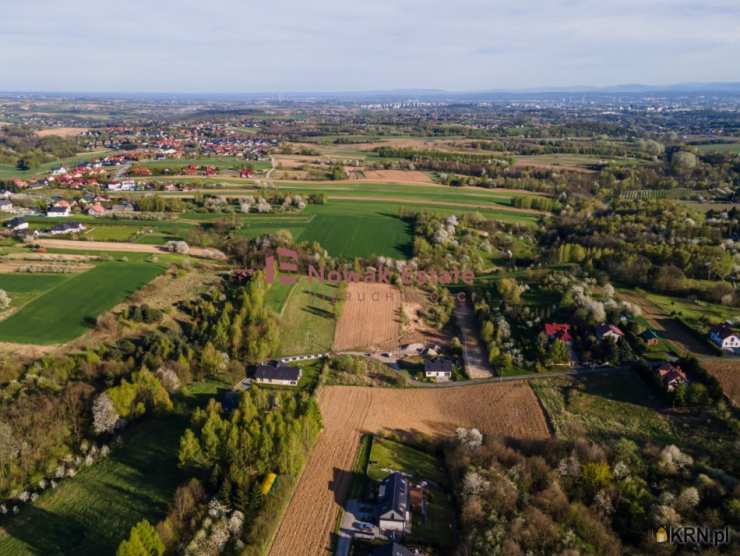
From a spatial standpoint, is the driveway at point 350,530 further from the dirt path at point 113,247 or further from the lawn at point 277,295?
the dirt path at point 113,247

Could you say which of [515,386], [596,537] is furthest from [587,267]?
[596,537]

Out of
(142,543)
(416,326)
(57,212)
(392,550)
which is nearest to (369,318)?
(416,326)

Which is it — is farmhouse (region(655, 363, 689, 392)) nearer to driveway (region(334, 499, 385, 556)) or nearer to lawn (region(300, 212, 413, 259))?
driveway (region(334, 499, 385, 556))

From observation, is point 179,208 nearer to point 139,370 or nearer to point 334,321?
point 334,321

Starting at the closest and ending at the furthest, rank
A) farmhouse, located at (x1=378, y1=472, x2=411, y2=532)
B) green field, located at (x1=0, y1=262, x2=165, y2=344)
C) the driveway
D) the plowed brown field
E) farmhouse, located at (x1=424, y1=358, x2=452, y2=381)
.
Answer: the driveway < farmhouse, located at (x1=378, y1=472, x2=411, y2=532) < the plowed brown field < farmhouse, located at (x1=424, y1=358, x2=452, y2=381) < green field, located at (x1=0, y1=262, x2=165, y2=344)

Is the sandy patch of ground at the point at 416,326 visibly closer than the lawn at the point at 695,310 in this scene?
No

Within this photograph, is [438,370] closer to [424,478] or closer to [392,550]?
[424,478]

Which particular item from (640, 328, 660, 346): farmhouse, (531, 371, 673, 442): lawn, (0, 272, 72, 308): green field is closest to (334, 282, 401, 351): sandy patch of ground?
(531, 371, 673, 442): lawn

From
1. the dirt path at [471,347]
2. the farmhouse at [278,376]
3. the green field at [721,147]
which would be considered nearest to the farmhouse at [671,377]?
the dirt path at [471,347]
